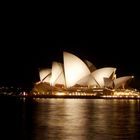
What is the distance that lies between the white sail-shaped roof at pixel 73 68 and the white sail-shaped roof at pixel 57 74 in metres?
1.97

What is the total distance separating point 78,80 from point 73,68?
6.43 m

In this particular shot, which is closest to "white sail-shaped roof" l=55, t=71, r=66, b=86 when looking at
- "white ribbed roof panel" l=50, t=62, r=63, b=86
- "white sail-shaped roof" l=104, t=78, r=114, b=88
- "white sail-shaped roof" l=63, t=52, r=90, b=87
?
"white ribbed roof panel" l=50, t=62, r=63, b=86

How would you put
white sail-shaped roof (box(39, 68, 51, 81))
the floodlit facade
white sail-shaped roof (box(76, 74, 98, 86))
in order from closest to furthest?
the floodlit facade → white sail-shaped roof (box(76, 74, 98, 86)) → white sail-shaped roof (box(39, 68, 51, 81))

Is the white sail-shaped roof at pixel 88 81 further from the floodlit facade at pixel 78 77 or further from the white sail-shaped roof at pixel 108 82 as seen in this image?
the white sail-shaped roof at pixel 108 82

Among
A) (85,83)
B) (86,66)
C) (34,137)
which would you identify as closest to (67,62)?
(86,66)

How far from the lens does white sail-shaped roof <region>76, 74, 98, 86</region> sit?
299ft

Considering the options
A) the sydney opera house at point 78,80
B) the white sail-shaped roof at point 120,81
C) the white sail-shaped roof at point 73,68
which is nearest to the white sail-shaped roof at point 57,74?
the sydney opera house at point 78,80

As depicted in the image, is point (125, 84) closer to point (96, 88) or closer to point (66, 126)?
point (96, 88)

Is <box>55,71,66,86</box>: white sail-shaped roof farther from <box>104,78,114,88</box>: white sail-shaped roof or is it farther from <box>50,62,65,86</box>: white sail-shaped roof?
<box>104,78,114,88</box>: white sail-shaped roof

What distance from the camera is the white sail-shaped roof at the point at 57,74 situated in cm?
9038

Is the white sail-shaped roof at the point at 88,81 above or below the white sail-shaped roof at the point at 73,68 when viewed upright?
below

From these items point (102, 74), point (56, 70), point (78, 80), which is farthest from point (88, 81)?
point (56, 70)

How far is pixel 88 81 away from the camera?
3659 inches

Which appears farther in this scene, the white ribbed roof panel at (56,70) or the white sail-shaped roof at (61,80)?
the white sail-shaped roof at (61,80)
